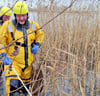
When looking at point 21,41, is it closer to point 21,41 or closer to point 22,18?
point 21,41

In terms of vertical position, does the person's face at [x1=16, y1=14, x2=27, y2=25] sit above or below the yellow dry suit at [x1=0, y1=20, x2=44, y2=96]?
above

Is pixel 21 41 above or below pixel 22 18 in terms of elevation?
below

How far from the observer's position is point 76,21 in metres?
2.85

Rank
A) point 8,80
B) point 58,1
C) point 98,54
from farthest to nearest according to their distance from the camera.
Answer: point 58,1, point 98,54, point 8,80

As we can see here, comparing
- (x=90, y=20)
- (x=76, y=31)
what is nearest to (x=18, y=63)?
(x=76, y=31)

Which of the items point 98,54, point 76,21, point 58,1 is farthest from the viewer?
point 76,21

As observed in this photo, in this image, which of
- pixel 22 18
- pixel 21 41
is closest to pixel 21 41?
pixel 21 41

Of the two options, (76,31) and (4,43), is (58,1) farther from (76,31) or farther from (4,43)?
(4,43)

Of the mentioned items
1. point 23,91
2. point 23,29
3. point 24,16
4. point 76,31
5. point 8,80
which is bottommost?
point 23,91

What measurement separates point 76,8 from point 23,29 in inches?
51.5

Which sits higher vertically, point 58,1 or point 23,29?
point 58,1

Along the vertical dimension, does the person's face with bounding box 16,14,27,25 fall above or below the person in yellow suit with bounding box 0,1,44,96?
above

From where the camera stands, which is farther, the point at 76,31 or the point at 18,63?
the point at 76,31

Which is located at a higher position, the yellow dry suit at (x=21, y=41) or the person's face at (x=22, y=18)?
the person's face at (x=22, y=18)
